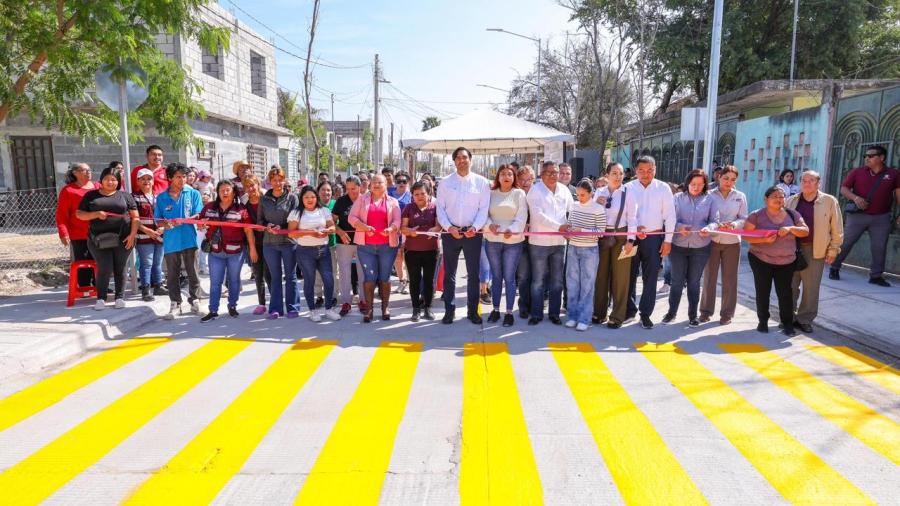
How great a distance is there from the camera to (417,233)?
7.22 metres

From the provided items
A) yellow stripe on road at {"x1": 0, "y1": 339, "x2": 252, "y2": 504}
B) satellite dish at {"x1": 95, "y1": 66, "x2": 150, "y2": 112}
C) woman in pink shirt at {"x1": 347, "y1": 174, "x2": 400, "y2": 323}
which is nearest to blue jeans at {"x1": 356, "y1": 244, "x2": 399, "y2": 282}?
woman in pink shirt at {"x1": 347, "y1": 174, "x2": 400, "y2": 323}

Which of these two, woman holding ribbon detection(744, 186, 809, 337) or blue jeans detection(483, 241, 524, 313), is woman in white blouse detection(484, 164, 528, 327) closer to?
blue jeans detection(483, 241, 524, 313)

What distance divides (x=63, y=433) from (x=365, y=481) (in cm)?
237

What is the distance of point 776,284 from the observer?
6918 mm

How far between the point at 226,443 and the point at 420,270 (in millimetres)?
3910

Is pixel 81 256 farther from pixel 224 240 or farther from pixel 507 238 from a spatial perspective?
pixel 507 238

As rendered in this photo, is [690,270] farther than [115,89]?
No

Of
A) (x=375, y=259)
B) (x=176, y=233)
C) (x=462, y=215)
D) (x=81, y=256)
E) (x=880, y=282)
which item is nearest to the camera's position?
(x=462, y=215)

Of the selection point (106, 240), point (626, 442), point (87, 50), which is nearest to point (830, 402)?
point (626, 442)

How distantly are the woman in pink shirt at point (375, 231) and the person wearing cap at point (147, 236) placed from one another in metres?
2.91

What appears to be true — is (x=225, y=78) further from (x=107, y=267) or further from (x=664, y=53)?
(x=664, y=53)

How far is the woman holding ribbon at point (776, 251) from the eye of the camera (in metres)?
6.70

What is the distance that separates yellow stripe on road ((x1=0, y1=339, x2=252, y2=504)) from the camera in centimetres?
346

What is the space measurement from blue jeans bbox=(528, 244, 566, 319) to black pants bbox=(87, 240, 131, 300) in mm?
5273
